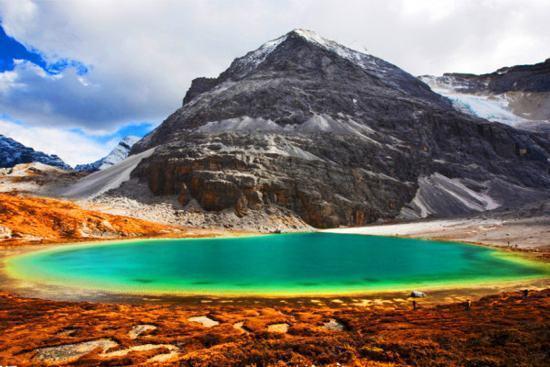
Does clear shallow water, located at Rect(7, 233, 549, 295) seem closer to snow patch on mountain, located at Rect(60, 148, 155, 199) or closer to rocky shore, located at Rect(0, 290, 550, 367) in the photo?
rocky shore, located at Rect(0, 290, 550, 367)

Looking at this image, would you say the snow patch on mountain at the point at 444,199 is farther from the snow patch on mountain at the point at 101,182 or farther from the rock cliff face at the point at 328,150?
the snow patch on mountain at the point at 101,182

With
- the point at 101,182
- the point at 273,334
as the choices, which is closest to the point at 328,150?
the point at 101,182

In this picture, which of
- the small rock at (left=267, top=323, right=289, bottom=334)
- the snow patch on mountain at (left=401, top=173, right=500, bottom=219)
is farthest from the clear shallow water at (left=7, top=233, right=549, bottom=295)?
the snow patch on mountain at (left=401, top=173, right=500, bottom=219)

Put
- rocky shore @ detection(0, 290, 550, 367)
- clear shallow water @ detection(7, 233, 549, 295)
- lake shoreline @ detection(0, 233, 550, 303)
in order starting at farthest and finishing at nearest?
clear shallow water @ detection(7, 233, 549, 295) → lake shoreline @ detection(0, 233, 550, 303) → rocky shore @ detection(0, 290, 550, 367)

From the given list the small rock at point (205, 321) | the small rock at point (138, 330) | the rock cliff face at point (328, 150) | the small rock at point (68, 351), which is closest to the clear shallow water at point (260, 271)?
the small rock at point (205, 321)

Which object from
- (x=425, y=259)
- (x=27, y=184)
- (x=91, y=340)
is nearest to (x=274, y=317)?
(x=91, y=340)
